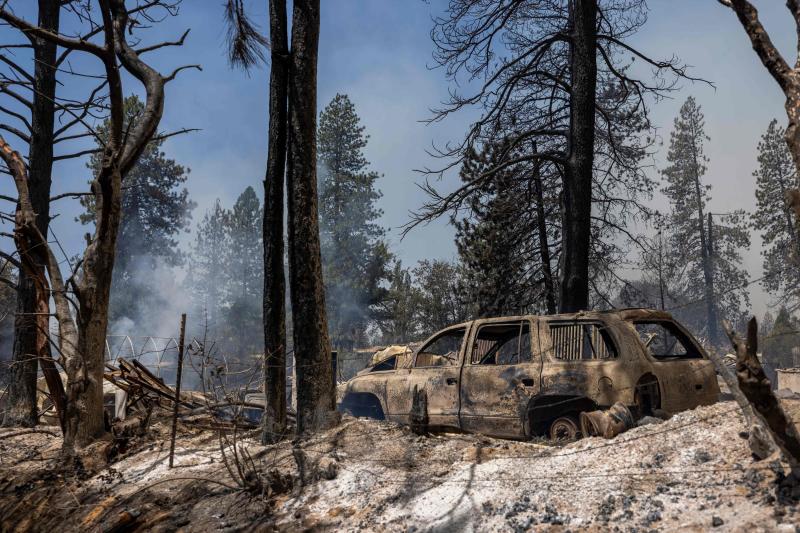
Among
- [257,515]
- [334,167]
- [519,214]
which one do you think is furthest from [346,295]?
[257,515]

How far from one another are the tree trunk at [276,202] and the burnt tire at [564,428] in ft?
11.4

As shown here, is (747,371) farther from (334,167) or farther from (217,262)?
(217,262)

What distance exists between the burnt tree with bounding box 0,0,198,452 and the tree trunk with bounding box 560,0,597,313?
6838 millimetres

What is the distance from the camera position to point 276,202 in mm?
8852

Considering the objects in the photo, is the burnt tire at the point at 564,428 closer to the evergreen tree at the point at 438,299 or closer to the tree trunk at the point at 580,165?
the tree trunk at the point at 580,165

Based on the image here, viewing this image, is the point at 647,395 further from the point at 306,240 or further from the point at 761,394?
the point at 306,240

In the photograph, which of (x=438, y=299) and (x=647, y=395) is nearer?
(x=647, y=395)

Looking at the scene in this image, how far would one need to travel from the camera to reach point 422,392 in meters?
7.02

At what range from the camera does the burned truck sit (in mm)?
6832

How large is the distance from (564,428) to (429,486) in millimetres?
2037

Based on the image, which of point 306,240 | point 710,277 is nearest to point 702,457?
point 306,240

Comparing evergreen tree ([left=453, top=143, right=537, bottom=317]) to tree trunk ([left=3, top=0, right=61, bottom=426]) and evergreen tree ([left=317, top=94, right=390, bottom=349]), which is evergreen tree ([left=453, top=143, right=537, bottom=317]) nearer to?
tree trunk ([left=3, top=0, right=61, bottom=426])

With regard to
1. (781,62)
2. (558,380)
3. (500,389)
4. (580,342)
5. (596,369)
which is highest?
(781,62)

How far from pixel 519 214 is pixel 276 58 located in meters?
8.28
